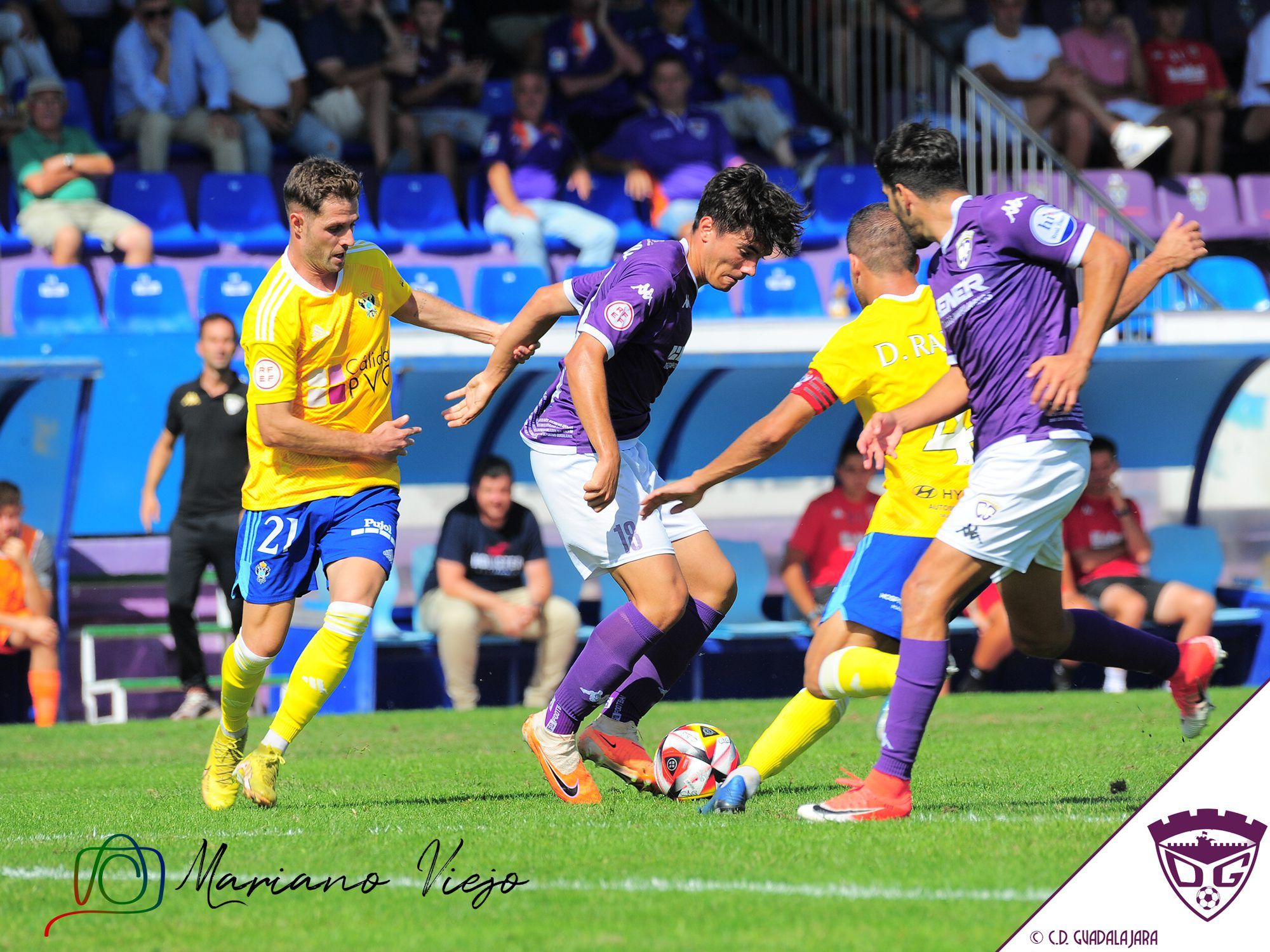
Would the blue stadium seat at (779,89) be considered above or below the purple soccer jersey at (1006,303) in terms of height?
below

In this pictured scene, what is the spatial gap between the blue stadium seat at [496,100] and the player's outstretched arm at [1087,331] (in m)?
10.5

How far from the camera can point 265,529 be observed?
5781 millimetres

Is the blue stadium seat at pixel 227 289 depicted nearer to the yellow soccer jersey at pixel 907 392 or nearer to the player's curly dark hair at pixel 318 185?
the player's curly dark hair at pixel 318 185

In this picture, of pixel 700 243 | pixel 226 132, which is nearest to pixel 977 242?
pixel 700 243

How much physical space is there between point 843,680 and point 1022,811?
26.4 inches

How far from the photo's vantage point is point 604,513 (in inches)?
218

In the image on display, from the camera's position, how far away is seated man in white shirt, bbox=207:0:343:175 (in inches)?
537

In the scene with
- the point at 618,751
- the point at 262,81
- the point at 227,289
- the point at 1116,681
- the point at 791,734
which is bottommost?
the point at 1116,681

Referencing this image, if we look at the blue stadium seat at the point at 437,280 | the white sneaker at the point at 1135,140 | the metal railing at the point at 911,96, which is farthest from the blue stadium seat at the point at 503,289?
the white sneaker at the point at 1135,140

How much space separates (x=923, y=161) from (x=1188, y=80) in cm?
1271

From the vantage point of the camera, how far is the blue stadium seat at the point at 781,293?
13633 mm

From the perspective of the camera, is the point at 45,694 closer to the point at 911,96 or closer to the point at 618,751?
the point at 618,751

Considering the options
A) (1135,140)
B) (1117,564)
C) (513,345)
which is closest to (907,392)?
(513,345)

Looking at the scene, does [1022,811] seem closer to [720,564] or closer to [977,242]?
[720,564]
